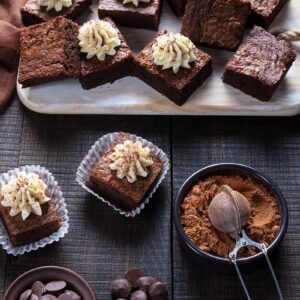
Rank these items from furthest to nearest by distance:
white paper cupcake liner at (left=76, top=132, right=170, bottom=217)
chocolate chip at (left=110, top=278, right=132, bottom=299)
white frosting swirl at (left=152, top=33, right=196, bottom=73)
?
white frosting swirl at (left=152, top=33, right=196, bottom=73) → white paper cupcake liner at (left=76, top=132, right=170, bottom=217) → chocolate chip at (left=110, top=278, right=132, bottom=299)

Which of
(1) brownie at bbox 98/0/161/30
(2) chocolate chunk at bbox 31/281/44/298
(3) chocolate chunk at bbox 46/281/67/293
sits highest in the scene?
(1) brownie at bbox 98/0/161/30

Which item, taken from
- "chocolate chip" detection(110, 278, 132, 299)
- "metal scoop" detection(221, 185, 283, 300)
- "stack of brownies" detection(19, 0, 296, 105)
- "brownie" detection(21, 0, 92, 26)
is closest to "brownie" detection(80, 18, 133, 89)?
"stack of brownies" detection(19, 0, 296, 105)

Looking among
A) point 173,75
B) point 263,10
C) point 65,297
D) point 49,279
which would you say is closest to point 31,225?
point 49,279

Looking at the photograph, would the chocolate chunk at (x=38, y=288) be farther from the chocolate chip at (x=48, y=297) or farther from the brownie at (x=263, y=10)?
the brownie at (x=263, y=10)

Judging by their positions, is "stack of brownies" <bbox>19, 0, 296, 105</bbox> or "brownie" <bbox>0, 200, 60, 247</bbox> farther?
"stack of brownies" <bbox>19, 0, 296, 105</bbox>

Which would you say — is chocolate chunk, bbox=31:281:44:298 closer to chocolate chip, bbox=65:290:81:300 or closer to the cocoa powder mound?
chocolate chip, bbox=65:290:81:300
